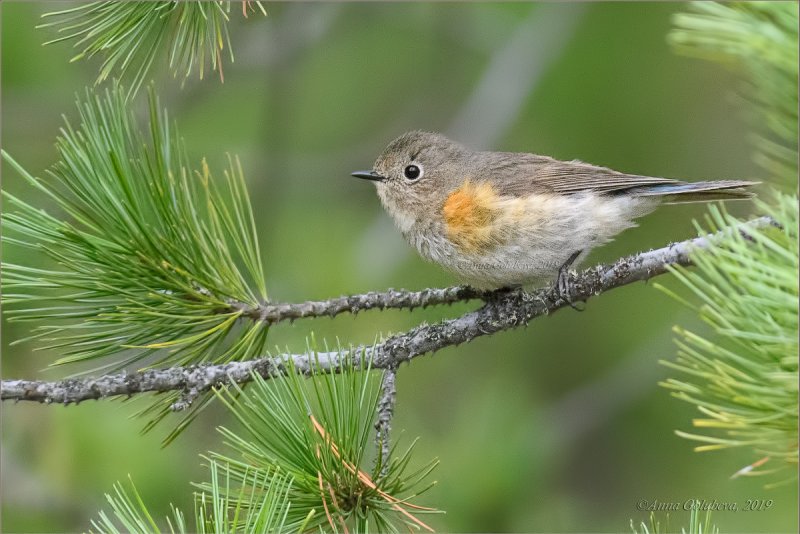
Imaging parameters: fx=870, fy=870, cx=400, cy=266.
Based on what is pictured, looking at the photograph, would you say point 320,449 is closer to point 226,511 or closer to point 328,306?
point 226,511

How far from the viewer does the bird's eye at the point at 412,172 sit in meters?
4.74

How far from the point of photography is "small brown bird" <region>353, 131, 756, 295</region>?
394 cm

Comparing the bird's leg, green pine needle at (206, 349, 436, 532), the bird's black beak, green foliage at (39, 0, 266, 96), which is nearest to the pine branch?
the bird's leg

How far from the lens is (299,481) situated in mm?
2400

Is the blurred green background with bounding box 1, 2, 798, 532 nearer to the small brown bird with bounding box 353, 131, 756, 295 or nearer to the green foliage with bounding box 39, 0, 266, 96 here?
the small brown bird with bounding box 353, 131, 756, 295

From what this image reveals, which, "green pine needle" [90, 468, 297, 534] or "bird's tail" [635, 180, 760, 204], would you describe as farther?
"bird's tail" [635, 180, 760, 204]

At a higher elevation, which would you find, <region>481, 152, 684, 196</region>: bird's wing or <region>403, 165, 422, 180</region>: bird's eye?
<region>403, 165, 422, 180</region>: bird's eye

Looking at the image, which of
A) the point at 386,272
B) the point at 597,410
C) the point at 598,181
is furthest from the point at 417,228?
the point at 597,410

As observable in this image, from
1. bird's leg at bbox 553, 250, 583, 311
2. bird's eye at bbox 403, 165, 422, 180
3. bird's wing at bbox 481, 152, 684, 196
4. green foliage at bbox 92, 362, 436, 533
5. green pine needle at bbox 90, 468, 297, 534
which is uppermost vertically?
bird's eye at bbox 403, 165, 422, 180

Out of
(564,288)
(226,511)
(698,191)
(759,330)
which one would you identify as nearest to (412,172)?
(698,191)

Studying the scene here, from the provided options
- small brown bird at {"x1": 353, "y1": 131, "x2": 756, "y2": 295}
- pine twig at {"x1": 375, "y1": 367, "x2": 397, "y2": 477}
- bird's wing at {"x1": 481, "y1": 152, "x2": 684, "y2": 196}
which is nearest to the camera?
pine twig at {"x1": 375, "y1": 367, "x2": 397, "y2": 477}

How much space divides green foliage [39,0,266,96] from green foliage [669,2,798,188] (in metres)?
1.53

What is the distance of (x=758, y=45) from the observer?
167cm

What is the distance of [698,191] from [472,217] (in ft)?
3.34
